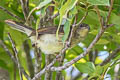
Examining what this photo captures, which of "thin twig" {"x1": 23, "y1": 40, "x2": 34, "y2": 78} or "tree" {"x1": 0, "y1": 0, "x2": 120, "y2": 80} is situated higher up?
"tree" {"x1": 0, "y1": 0, "x2": 120, "y2": 80}

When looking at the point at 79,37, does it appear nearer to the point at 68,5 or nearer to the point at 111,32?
the point at 111,32

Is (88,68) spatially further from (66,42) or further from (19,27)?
(19,27)

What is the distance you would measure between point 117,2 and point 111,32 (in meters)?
0.30

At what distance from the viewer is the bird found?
7.26 feet

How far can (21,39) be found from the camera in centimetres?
278

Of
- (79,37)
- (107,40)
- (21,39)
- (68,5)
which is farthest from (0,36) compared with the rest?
(68,5)

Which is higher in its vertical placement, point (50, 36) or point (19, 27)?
point (19, 27)

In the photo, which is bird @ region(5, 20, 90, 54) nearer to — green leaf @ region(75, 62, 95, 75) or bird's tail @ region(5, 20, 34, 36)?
bird's tail @ region(5, 20, 34, 36)

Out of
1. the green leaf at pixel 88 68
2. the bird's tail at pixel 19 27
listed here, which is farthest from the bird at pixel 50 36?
the green leaf at pixel 88 68

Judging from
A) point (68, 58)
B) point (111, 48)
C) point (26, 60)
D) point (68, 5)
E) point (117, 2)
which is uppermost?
point (68, 5)

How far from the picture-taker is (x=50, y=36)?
7.72 feet

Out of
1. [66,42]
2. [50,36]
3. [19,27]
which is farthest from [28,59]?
[66,42]

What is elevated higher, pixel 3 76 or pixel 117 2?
pixel 117 2

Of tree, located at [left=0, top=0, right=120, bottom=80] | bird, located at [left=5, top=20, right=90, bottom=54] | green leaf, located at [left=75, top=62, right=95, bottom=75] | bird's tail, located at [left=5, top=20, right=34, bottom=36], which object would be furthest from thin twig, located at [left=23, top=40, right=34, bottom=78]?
green leaf, located at [left=75, top=62, right=95, bottom=75]
